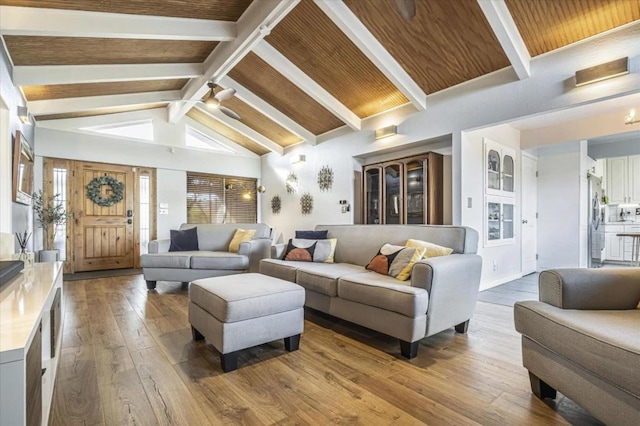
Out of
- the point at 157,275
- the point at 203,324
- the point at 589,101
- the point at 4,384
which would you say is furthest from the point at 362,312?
the point at 157,275

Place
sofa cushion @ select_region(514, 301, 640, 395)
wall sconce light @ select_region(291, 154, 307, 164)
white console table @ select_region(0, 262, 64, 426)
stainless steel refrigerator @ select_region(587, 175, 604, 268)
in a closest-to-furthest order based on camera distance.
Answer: white console table @ select_region(0, 262, 64, 426)
sofa cushion @ select_region(514, 301, 640, 395)
stainless steel refrigerator @ select_region(587, 175, 604, 268)
wall sconce light @ select_region(291, 154, 307, 164)

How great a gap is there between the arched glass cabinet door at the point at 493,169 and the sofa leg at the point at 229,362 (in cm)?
392

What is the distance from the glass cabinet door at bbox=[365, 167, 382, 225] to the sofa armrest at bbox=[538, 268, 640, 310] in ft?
10.5

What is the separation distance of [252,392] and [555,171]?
6321 mm

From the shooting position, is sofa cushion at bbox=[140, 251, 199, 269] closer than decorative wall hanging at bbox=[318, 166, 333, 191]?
Yes

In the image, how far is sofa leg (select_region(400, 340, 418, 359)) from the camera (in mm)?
2184

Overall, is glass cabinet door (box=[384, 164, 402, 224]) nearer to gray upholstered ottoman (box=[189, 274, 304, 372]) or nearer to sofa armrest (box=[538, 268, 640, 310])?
gray upholstered ottoman (box=[189, 274, 304, 372])

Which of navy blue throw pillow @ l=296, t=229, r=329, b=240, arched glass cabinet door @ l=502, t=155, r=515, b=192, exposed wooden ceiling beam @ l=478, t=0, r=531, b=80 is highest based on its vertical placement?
exposed wooden ceiling beam @ l=478, t=0, r=531, b=80

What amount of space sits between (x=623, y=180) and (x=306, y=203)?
6.86 m

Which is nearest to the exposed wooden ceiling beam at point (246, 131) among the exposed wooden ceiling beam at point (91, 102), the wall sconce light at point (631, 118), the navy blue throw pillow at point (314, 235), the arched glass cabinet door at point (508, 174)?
the exposed wooden ceiling beam at point (91, 102)

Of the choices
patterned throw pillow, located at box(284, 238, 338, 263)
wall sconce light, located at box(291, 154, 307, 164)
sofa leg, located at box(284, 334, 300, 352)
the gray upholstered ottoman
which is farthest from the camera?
wall sconce light, located at box(291, 154, 307, 164)

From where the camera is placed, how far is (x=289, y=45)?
3.86 metres

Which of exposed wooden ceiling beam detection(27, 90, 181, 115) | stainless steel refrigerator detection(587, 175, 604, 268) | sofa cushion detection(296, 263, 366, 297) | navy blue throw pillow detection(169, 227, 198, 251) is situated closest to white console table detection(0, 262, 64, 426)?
sofa cushion detection(296, 263, 366, 297)

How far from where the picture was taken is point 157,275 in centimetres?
425
